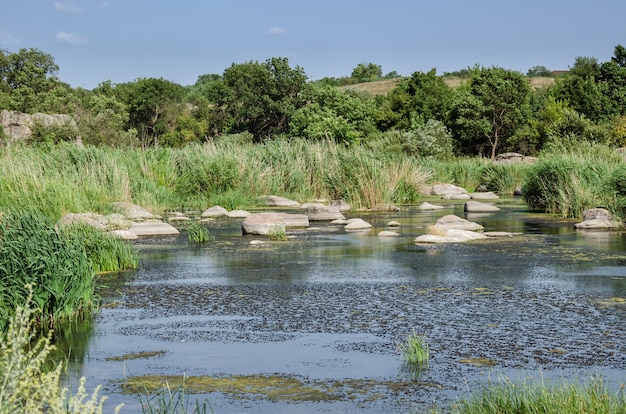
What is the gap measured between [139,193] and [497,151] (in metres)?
39.1

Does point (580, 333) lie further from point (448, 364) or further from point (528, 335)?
point (448, 364)

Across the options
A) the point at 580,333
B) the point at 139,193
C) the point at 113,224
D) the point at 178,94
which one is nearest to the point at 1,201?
the point at 113,224

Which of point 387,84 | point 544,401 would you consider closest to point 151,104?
point 387,84

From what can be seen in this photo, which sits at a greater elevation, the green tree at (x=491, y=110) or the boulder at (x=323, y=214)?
the green tree at (x=491, y=110)

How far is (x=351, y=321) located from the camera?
9.52 metres

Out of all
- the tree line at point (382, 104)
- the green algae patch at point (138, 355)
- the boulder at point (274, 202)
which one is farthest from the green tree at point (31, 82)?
the green algae patch at point (138, 355)

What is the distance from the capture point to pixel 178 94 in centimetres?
7275

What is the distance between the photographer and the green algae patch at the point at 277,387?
6.70 meters

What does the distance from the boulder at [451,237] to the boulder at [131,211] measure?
22.9 ft

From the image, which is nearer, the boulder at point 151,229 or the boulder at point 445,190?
the boulder at point 151,229

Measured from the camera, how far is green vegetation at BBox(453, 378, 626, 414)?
539 cm

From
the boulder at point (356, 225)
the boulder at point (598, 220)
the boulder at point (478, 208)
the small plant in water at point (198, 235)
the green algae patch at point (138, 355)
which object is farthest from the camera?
the boulder at point (478, 208)

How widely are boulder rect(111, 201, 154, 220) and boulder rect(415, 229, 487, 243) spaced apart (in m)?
6.98

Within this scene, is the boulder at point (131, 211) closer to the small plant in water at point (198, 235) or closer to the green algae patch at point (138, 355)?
the small plant in water at point (198, 235)
